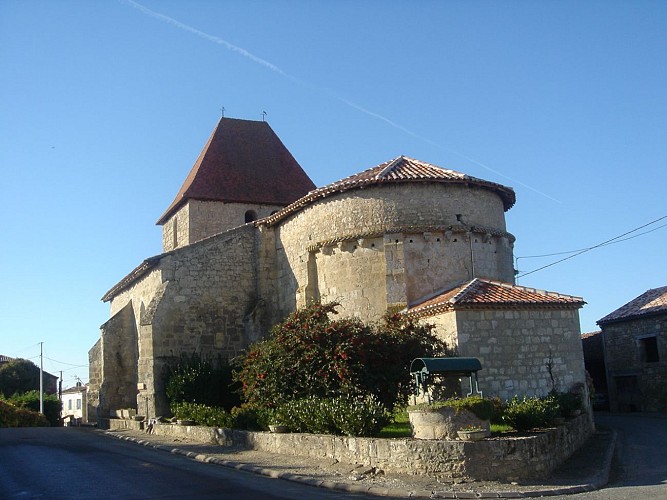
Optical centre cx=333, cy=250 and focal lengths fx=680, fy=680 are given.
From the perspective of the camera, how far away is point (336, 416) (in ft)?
46.8

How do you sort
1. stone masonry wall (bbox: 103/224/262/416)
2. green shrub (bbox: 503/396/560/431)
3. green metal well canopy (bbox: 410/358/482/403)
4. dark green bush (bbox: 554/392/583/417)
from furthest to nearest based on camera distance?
1. stone masonry wall (bbox: 103/224/262/416)
2. dark green bush (bbox: 554/392/583/417)
3. green metal well canopy (bbox: 410/358/482/403)
4. green shrub (bbox: 503/396/560/431)

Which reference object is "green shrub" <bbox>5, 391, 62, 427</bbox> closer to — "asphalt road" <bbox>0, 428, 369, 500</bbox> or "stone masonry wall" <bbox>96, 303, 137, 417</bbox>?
"stone masonry wall" <bbox>96, 303, 137, 417</bbox>

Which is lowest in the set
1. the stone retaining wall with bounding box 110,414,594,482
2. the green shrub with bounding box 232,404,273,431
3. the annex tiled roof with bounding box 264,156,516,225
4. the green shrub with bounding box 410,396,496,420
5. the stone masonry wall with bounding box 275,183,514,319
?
the stone retaining wall with bounding box 110,414,594,482

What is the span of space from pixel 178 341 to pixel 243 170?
11.7 meters

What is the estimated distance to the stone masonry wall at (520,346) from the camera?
1670cm

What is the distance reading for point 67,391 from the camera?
70188 millimetres

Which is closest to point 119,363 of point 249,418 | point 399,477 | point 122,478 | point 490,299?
point 249,418

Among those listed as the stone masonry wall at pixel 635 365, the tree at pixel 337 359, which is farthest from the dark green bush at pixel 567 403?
the stone masonry wall at pixel 635 365

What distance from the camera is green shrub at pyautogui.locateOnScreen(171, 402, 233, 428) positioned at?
60.1ft

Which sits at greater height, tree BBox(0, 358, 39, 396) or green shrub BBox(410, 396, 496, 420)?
tree BBox(0, 358, 39, 396)

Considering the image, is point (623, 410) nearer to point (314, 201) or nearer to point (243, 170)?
point (314, 201)

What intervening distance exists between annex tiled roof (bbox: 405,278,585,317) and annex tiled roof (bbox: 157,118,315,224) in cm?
1489

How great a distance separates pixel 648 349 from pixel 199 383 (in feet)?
61.7

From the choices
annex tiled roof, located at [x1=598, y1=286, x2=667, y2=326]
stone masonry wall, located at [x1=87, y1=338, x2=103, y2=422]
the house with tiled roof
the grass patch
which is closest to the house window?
annex tiled roof, located at [x1=598, y1=286, x2=667, y2=326]
